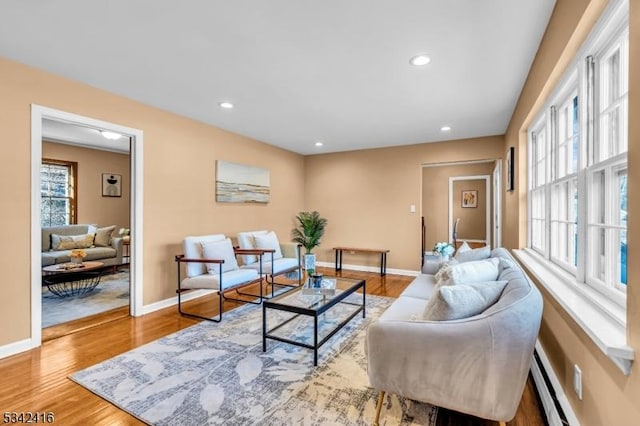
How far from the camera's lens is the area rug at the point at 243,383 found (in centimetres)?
174

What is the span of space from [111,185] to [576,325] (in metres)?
7.67

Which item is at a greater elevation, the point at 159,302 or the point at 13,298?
the point at 13,298

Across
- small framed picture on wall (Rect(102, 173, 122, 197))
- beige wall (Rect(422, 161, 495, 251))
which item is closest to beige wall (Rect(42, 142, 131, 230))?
small framed picture on wall (Rect(102, 173, 122, 197))

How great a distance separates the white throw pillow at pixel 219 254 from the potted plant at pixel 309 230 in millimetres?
2250

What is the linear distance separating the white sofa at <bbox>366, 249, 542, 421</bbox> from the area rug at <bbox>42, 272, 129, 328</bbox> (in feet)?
11.6

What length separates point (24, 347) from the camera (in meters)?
2.57

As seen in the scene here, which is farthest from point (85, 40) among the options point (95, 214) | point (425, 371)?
point (95, 214)

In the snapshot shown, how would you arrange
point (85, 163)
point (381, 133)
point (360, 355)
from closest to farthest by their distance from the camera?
point (360, 355), point (381, 133), point (85, 163)

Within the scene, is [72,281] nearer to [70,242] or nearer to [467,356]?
[70,242]

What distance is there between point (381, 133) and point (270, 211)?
2.37m

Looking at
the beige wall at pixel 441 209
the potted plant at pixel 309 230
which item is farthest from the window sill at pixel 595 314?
the beige wall at pixel 441 209

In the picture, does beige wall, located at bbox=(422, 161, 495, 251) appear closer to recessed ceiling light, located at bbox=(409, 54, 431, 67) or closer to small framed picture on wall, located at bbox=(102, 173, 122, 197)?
recessed ceiling light, located at bbox=(409, 54, 431, 67)

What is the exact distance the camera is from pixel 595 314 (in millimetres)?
1324

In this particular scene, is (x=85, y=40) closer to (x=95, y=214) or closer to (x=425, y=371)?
(x=425, y=371)
